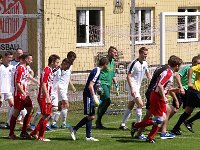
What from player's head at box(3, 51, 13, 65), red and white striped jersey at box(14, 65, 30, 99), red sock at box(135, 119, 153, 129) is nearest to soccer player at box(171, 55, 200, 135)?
red sock at box(135, 119, 153, 129)

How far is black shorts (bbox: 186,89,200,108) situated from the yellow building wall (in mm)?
7456

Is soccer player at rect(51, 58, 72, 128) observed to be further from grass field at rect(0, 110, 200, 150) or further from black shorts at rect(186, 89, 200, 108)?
black shorts at rect(186, 89, 200, 108)

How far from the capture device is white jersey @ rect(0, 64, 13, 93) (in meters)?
18.2

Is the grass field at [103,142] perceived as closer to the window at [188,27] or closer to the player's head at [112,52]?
the player's head at [112,52]

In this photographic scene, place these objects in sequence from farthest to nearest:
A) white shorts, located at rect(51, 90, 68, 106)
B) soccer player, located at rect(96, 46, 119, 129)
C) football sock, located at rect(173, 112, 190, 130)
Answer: soccer player, located at rect(96, 46, 119, 129) < white shorts, located at rect(51, 90, 68, 106) < football sock, located at rect(173, 112, 190, 130)

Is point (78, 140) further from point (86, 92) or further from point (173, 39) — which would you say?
point (173, 39)

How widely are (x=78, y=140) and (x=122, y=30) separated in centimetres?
1115

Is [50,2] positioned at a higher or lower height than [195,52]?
higher

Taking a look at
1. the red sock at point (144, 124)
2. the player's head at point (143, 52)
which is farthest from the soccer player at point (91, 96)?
the player's head at point (143, 52)

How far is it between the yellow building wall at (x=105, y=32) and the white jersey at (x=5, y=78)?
21.0 feet

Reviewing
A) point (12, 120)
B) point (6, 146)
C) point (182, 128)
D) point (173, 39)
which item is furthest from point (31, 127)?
point (173, 39)

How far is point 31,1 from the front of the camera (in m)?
30.9

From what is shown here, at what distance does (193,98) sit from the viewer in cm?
1683

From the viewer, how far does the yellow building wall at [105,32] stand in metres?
25.2
